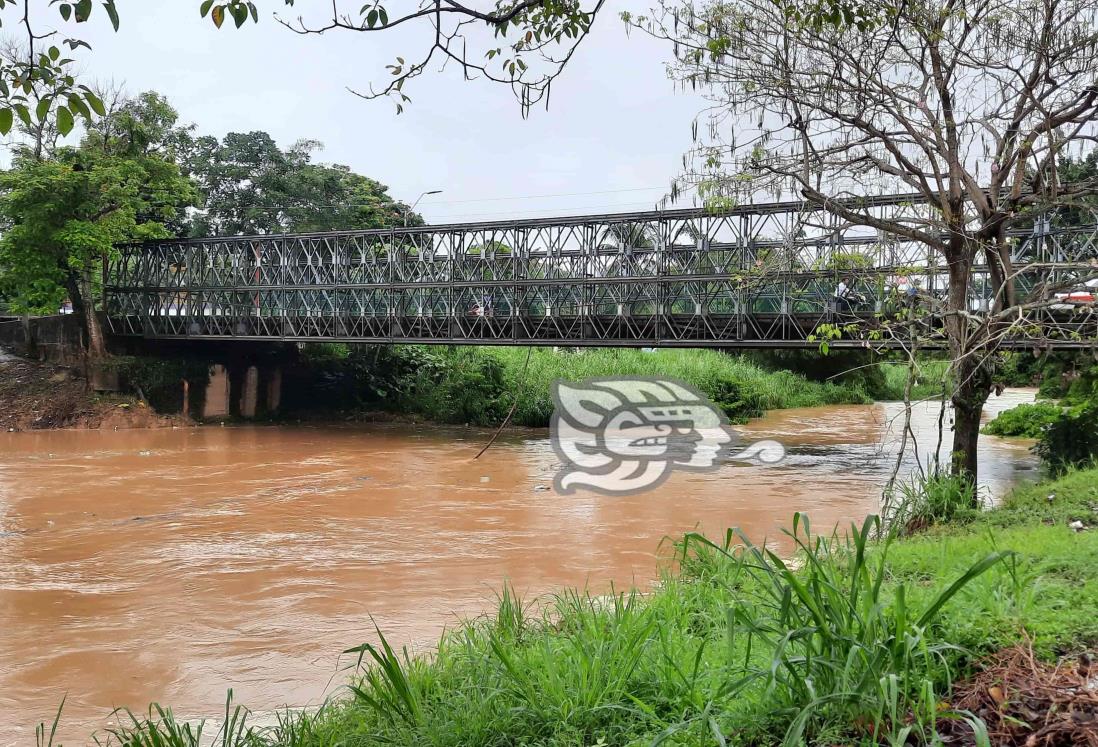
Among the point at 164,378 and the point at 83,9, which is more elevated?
the point at 83,9

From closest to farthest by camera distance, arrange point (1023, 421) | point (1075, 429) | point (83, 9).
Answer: point (83, 9) → point (1075, 429) → point (1023, 421)

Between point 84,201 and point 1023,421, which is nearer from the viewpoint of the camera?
point 1023,421

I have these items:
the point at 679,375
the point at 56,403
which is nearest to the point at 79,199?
the point at 56,403

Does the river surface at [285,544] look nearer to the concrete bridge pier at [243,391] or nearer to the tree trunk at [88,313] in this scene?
the tree trunk at [88,313]

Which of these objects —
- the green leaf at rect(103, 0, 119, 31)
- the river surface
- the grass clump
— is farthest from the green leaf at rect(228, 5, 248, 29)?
the grass clump

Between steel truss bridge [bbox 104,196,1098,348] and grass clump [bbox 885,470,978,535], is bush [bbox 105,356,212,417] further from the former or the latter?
grass clump [bbox 885,470,978,535]

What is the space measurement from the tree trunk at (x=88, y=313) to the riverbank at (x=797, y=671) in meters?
29.5

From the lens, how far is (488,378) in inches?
1329

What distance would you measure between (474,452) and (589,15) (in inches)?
796

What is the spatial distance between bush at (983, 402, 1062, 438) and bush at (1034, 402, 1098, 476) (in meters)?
9.81

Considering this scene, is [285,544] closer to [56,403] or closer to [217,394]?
[56,403]

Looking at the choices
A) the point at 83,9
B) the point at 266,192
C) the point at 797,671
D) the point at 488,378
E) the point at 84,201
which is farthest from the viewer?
the point at 266,192

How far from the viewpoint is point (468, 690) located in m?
4.35

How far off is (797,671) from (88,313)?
3300cm
